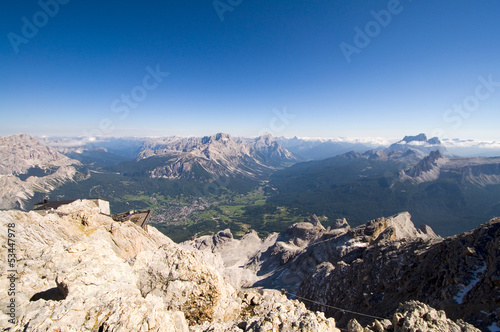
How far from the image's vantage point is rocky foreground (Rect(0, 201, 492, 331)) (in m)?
10.6

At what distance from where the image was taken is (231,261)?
90625 mm

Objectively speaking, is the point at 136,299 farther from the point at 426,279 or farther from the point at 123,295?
the point at 426,279

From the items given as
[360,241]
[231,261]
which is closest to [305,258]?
[360,241]

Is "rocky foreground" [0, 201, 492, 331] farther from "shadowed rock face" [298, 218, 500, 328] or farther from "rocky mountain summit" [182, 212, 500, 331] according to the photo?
"shadowed rock face" [298, 218, 500, 328]

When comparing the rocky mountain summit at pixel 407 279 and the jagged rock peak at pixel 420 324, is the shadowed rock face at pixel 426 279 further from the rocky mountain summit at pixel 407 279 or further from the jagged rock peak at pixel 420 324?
the jagged rock peak at pixel 420 324

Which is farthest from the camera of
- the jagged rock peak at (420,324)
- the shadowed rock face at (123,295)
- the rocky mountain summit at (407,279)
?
the rocky mountain summit at (407,279)

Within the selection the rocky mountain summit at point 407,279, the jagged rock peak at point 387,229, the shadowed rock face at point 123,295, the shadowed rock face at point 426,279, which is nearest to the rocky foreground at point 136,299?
the shadowed rock face at point 123,295

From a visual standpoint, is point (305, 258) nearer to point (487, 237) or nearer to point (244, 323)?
point (487, 237)

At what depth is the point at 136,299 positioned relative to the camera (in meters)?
12.1

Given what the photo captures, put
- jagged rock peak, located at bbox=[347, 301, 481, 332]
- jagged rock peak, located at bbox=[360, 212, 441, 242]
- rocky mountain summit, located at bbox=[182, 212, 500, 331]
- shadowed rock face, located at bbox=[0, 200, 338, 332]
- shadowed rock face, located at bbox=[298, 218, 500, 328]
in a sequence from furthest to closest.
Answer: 1. jagged rock peak, located at bbox=[360, 212, 441, 242]
2. shadowed rock face, located at bbox=[298, 218, 500, 328]
3. rocky mountain summit, located at bbox=[182, 212, 500, 331]
4. jagged rock peak, located at bbox=[347, 301, 481, 332]
5. shadowed rock face, located at bbox=[0, 200, 338, 332]

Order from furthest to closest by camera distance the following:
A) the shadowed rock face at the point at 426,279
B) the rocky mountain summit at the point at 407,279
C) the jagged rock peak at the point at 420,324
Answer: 1. the shadowed rock face at the point at 426,279
2. the rocky mountain summit at the point at 407,279
3. the jagged rock peak at the point at 420,324

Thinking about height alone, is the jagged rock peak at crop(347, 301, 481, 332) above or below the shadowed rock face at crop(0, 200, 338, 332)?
below

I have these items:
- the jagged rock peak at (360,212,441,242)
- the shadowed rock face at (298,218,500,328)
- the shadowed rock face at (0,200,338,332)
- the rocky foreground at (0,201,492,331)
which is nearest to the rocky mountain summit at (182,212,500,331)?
the shadowed rock face at (298,218,500,328)

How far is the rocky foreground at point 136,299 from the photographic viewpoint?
1061 centimetres
